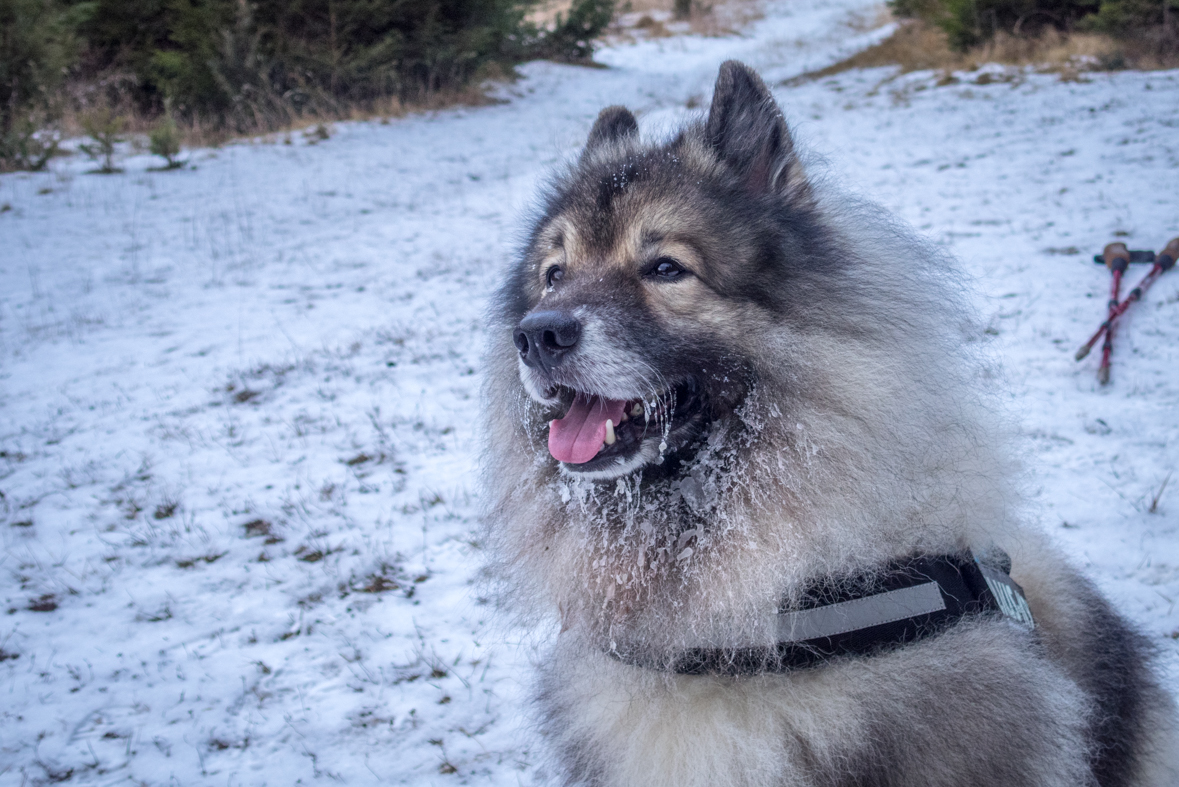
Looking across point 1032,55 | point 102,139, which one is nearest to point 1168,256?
point 1032,55

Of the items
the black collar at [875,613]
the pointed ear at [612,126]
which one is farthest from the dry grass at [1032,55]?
the black collar at [875,613]

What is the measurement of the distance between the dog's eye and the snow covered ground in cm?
70

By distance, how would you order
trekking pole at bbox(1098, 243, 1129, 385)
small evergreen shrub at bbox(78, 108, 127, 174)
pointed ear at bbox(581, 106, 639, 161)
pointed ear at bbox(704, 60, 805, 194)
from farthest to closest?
small evergreen shrub at bbox(78, 108, 127, 174)
trekking pole at bbox(1098, 243, 1129, 385)
pointed ear at bbox(581, 106, 639, 161)
pointed ear at bbox(704, 60, 805, 194)

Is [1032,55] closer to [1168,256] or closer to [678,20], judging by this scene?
[1168,256]

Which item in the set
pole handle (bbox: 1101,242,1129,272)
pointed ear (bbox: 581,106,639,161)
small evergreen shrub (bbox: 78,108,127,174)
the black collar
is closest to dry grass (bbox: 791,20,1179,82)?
pole handle (bbox: 1101,242,1129,272)

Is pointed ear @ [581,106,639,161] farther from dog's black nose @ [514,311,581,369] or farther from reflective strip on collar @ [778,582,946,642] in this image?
reflective strip on collar @ [778,582,946,642]

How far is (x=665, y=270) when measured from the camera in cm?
195

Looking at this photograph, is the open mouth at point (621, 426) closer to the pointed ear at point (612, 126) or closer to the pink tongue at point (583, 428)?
the pink tongue at point (583, 428)

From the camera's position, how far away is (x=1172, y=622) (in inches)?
105

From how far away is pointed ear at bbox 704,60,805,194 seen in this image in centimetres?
200

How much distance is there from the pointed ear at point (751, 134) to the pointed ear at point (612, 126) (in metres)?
0.43

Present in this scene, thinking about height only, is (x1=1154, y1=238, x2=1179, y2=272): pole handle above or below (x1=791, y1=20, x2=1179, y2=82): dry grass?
below

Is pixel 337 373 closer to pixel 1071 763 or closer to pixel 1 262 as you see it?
pixel 1 262

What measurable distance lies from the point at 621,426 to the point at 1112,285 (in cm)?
472
